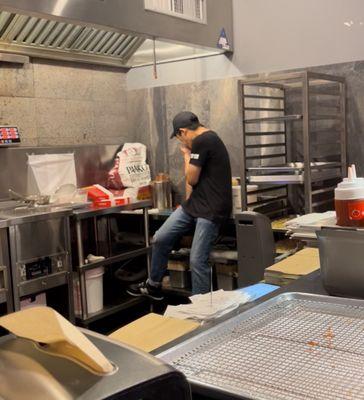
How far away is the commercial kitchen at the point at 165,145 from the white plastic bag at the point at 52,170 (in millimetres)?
13

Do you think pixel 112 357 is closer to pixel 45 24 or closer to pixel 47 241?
pixel 47 241

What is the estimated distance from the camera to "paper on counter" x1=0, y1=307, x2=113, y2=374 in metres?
0.71

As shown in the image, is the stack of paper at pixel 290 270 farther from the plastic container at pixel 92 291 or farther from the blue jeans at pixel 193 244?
the plastic container at pixel 92 291

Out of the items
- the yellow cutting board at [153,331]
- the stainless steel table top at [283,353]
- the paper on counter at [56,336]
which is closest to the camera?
the paper on counter at [56,336]

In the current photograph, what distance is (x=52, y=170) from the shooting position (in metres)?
4.30

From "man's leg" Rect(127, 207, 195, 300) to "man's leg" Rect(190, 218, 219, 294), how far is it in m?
0.16

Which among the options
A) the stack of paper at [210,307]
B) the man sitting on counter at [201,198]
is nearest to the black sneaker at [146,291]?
the man sitting on counter at [201,198]

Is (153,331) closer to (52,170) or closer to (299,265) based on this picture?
(299,265)

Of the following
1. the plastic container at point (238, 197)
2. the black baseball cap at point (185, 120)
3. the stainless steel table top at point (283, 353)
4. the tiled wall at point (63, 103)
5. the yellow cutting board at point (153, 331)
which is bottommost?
the yellow cutting board at point (153, 331)

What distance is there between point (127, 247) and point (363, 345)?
138 inches

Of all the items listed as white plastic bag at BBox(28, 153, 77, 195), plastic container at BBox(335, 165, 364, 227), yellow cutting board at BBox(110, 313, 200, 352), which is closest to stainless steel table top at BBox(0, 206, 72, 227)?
white plastic bag at BBox(28, 153, 77, 195)

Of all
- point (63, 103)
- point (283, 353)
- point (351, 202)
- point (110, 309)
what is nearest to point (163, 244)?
point (110, 309)

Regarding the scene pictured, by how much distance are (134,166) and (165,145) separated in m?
0.39

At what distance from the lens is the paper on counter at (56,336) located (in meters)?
0.71
